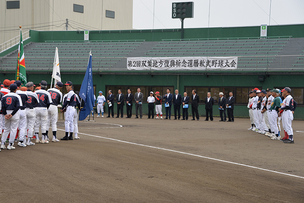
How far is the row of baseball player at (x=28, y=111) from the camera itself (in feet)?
41.0

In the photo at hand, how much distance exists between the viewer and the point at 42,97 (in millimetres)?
14109

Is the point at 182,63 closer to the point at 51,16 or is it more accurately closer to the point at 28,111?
the point at 51,16

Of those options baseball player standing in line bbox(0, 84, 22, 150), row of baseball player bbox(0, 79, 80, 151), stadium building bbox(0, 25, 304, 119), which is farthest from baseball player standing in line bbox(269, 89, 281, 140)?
stadium building bbox(0, 25, 304, 119)

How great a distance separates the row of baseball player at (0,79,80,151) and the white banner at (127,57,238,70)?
18340 mm

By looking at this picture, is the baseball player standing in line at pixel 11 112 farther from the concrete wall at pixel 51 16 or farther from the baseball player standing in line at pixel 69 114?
the concrete wall at pixel 51 16

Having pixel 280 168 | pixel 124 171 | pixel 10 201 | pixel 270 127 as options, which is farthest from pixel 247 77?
pixel 10 201

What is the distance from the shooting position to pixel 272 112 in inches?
677

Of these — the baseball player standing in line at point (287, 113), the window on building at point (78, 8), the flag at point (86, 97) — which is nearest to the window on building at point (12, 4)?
the window on building at point (78, 8)

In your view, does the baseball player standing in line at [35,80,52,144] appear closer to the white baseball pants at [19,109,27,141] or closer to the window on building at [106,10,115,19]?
the white baseball pants at [19,109,27,141]

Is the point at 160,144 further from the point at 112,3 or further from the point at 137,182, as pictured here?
the point at 112,3

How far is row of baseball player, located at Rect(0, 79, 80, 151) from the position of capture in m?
12.5

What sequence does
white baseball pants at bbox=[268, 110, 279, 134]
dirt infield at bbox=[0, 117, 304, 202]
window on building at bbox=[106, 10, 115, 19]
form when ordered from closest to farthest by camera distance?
dirt infield at bbox=[0, 117, 304, 202], white baseball pants at bbox=[268, 110, 279, 134], window on building at bbox=[106, 10, 115, 19]

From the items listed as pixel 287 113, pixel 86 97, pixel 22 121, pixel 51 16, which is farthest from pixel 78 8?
pixel 22 121

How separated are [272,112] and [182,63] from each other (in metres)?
16.5
